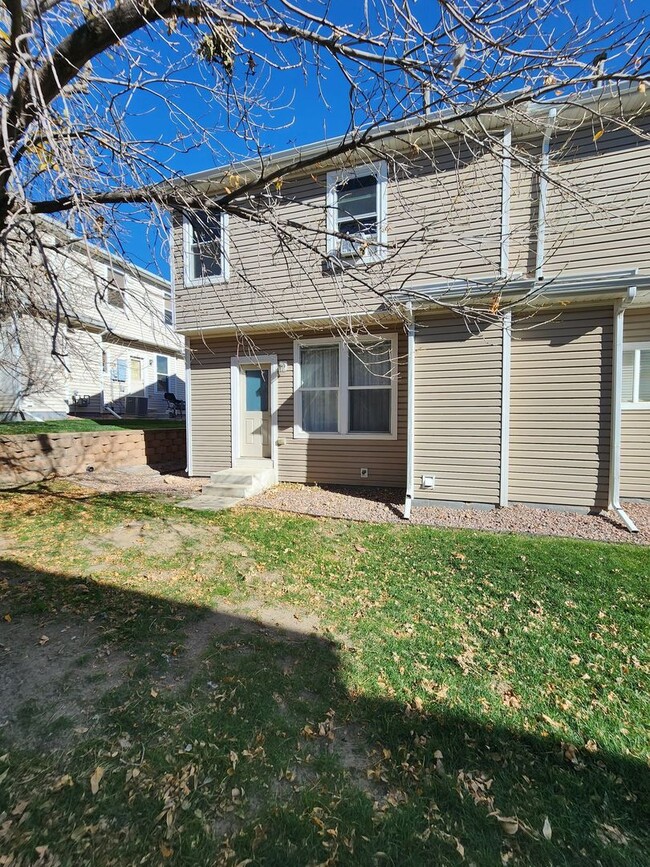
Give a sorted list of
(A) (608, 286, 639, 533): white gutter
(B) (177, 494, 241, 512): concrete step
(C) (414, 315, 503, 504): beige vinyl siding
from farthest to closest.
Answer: (B) (177, 494, 241, 512): concrete step < (C) (414, 315, 503, 504): beige vinyl siding < (A) (608, 286, 639, 533): white gutter

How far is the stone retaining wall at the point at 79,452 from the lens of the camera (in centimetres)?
761

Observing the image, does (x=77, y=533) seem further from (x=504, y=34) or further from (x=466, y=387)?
(x=504, y=34)

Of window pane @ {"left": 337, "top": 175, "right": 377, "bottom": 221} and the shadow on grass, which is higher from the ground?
window pane @ {"left": 337, "top": 175, "right": 377, "bottom": 221}

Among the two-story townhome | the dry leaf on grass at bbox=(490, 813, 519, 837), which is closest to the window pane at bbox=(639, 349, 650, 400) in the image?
the two-story townhome

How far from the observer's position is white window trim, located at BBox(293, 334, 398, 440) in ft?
24.7

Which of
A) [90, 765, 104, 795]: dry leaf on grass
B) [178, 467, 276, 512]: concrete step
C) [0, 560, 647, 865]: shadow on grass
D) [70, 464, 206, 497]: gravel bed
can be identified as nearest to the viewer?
[0, 560, 647, 865]: shadow on grass

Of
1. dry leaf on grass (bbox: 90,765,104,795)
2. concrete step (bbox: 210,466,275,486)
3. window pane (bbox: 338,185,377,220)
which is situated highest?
window pane (bbox: 338,185,377,220)

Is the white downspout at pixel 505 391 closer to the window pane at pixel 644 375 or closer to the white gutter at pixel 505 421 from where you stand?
the white gutter at pixel 505 421

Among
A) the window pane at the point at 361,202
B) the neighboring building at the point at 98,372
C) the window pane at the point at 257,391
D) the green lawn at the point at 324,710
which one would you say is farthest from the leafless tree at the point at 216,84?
the neighboring building at the point at 98,372

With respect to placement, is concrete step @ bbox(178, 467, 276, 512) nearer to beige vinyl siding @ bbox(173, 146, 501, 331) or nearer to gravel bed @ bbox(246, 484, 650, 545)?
gravel bed @ bbox(246, 484, 650, 545)

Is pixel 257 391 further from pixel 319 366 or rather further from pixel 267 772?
pixel 267 772

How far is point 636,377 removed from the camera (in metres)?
6.53

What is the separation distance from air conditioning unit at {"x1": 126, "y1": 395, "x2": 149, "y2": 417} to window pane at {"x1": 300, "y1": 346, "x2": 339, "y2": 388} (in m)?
11.9

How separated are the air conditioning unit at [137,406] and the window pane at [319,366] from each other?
39.1ft
